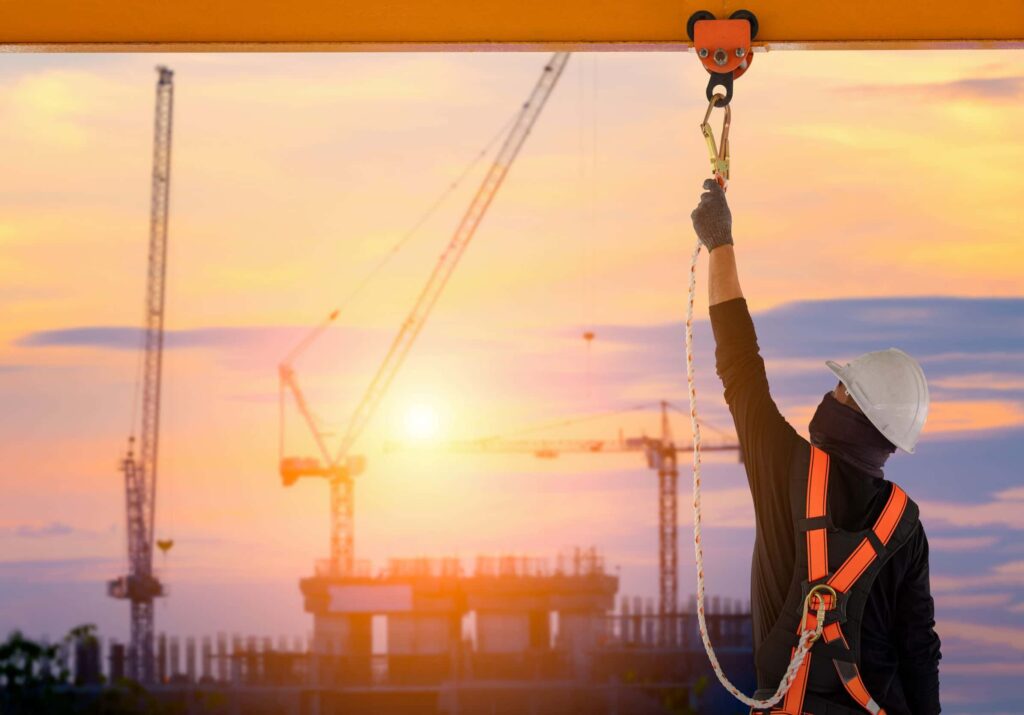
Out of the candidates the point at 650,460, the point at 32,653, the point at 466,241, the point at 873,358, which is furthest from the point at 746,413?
the point at 650,460

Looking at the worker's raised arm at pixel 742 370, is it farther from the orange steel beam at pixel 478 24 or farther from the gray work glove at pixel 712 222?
the orange steel beam at pixel 478 24

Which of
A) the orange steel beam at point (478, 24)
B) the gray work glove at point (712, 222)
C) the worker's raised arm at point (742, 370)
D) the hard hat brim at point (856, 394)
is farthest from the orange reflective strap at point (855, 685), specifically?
the orange steel beam at point (478, 24)

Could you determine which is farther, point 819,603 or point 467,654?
point 467,654

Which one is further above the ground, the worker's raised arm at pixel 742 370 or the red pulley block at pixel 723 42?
the red pulley block at pixel 723 42

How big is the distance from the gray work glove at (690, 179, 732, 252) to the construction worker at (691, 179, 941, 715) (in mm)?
215

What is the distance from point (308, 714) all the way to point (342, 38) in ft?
259

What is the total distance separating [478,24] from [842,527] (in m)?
2.42

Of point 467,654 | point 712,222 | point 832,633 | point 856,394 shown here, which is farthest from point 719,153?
point 467,654

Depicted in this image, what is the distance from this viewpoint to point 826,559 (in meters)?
4.30

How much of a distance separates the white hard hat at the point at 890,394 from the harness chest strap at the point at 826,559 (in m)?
0.20

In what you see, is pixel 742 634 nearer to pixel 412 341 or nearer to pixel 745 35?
pixel 412 341

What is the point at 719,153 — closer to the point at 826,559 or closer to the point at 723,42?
the point at 723,42

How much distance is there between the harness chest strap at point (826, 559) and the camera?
4297mm

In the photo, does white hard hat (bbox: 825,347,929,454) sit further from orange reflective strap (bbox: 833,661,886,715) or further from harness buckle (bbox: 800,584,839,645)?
orange reflective strap (bbox: 833,661,886,715)
